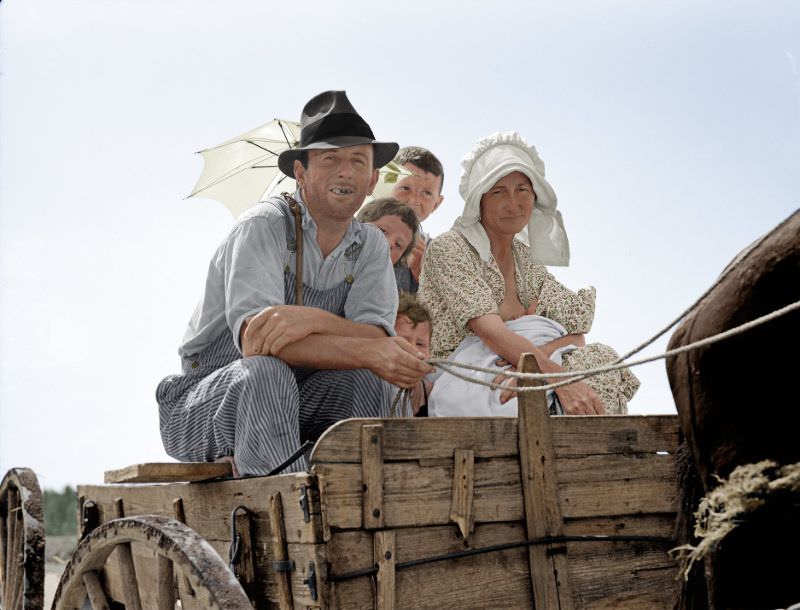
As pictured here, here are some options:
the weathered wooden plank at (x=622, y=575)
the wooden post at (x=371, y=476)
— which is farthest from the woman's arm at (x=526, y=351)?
the wooden post at (x=371, y=476)

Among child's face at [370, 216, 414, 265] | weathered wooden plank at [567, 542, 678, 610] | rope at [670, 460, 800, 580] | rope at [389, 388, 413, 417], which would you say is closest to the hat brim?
child's face at [370, 216, 414, 265]

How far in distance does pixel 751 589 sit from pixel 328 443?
3.61 feet

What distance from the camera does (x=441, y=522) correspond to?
2604 millimetres

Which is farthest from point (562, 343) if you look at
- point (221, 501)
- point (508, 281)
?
point (221, 501)

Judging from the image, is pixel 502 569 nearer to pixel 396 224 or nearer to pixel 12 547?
pixel 396 224

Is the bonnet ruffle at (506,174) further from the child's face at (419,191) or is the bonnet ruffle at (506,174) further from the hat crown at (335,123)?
the child's face at (419,191)

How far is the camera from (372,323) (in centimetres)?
348

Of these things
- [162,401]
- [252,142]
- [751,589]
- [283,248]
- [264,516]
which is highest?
[252,142]

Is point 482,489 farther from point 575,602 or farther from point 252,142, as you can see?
point 252,142

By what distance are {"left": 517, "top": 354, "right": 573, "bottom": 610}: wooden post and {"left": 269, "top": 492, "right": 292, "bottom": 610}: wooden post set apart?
0.71 meters

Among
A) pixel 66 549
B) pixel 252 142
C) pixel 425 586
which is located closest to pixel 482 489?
pixel 425 586

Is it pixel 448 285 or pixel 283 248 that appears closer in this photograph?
pixel 283 248

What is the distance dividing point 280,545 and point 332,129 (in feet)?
5.53

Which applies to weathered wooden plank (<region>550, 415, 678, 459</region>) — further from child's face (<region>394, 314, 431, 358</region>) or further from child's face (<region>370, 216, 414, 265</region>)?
child's face (<region>370, 216, 414, 265</region>)
